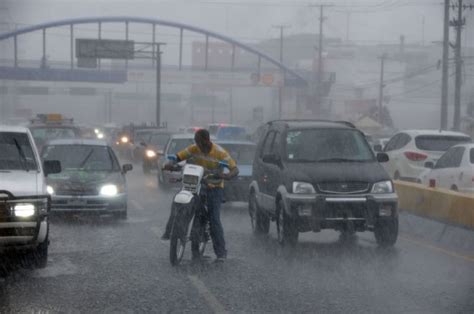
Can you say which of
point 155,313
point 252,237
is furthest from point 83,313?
point 252,237

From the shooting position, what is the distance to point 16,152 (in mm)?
11344

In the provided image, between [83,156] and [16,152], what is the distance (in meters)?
6.19

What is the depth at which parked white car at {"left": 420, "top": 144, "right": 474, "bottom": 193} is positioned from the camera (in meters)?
17.5

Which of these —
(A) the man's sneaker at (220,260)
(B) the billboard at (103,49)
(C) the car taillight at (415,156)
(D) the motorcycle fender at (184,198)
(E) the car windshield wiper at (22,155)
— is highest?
(B) the billboard at (103,49)

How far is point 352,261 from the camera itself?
11328 millimetres

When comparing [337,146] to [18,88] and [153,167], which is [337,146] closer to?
[153,167]

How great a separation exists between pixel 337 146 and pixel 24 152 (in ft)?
15.8

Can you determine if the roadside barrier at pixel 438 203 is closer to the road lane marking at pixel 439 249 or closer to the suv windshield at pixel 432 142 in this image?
Result: the road lane marking at pixel 439 249

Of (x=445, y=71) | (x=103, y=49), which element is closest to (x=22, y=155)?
(x=445, y=71)

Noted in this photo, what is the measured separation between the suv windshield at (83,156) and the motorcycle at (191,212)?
6.19 m

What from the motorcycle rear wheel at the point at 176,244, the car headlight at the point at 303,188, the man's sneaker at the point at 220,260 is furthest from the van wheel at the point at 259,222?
the motorcycle rear wheel at the point at 176,244

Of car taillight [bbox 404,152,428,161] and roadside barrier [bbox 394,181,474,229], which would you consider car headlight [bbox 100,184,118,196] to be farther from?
car taillight [bbox 404,152,428,161]

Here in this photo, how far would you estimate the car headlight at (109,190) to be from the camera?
52.0 ft

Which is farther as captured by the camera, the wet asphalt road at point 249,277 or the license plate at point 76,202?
the license plate at point 76,202
